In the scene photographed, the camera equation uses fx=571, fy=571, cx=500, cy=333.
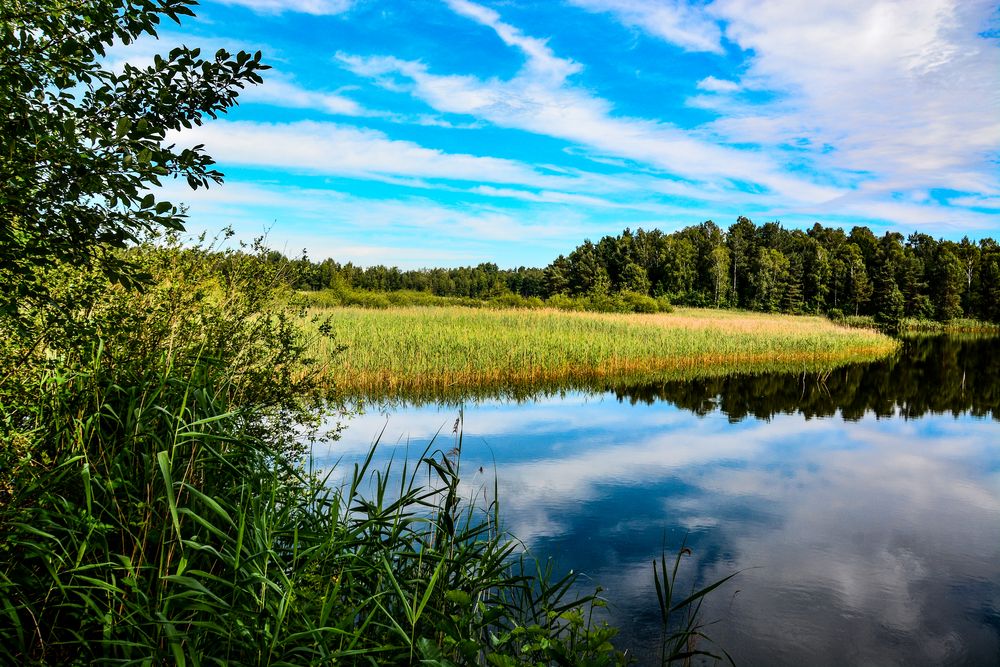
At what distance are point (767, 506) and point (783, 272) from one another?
3058 inches

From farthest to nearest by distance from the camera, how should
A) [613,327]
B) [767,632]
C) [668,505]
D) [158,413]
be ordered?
[613,327] → [668,505] → [767,632] → [158,413]

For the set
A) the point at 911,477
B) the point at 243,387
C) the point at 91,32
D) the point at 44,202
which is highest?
the point at 91,32

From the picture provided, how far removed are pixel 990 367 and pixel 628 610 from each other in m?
31.6

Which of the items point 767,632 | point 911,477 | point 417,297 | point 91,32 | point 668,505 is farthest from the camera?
point 417,297

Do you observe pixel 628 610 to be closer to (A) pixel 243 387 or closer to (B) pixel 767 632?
(B) pixel 767 632

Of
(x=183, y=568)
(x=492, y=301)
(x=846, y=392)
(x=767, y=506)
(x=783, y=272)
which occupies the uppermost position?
(x=783, y=272)

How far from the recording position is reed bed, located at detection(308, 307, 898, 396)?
16734 mm

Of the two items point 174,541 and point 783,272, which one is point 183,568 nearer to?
point 174,541

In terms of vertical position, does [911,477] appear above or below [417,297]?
below

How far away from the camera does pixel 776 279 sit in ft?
257

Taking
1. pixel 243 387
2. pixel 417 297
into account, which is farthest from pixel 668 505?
pixel 417 297

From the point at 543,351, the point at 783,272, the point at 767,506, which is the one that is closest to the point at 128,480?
the point at 767,506

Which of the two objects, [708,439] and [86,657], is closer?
[86,657]

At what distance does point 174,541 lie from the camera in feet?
9.65
